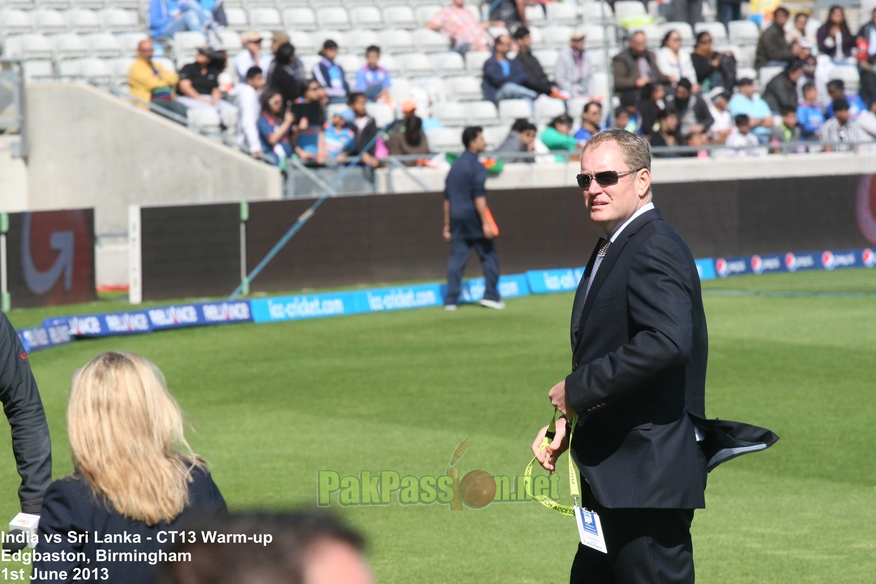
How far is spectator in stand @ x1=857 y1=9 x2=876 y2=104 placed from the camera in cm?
2739

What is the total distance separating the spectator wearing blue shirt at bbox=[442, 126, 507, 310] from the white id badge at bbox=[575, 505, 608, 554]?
12.9 meters

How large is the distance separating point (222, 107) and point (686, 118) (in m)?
9.12

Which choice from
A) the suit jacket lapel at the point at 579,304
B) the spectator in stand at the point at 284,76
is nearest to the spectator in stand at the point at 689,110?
the spectator in stand at the point at 284,76

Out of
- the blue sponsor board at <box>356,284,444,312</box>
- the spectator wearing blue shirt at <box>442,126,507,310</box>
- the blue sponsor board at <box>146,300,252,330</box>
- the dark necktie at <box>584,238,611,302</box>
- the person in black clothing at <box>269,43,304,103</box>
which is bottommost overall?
the blue sponsor board at <box>356,284,444,312</box>

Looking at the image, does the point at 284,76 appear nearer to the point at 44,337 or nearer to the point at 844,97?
the point at 44,337

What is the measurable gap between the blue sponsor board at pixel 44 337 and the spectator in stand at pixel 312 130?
6.99m

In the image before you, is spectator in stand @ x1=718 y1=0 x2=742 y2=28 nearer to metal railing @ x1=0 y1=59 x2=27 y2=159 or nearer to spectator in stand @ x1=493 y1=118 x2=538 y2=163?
spectator in stand @ x1=493 y1=118 x2=538 y2=163

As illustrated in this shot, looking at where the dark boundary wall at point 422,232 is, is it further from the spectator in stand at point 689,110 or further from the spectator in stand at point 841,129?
the spectator in stand at point 689,110

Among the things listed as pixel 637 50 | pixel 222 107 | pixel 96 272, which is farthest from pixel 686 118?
pixel 96 272

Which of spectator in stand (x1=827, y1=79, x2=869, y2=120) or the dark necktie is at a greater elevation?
the dark necktie

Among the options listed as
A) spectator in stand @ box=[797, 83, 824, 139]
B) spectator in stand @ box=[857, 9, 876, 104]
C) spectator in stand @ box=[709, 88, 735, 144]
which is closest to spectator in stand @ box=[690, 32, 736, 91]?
spectator in stand @ box=[709, 88, 735, 144]

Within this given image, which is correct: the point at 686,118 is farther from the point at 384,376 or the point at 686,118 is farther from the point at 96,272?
the point at 384,376

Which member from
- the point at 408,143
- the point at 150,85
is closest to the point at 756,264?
the point at 408,143

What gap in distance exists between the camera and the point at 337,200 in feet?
65.8
